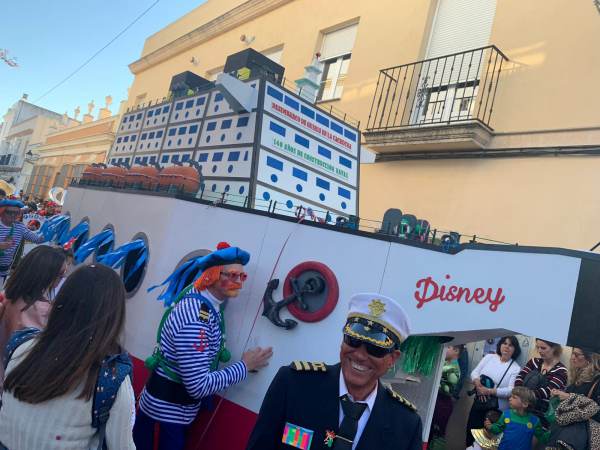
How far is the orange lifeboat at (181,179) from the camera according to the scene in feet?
15.4

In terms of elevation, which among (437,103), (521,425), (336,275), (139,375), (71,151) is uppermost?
(437,103)

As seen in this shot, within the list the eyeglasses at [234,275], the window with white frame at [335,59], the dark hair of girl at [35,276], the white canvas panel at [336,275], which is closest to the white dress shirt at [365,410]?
the white canvas panel at [336,275]

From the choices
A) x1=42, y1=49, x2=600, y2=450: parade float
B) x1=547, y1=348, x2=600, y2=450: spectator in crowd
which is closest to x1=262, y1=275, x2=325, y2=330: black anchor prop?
x1=42, y1=49, x2=600, y2=450: parade float

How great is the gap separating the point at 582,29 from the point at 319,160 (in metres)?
4.18

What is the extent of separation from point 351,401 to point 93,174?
576 cm

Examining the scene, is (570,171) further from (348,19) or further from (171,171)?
(348,19)

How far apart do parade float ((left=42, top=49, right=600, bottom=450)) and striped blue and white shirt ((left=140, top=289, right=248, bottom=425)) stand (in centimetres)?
33

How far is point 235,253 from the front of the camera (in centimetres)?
328

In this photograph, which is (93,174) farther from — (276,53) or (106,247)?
(276,53)

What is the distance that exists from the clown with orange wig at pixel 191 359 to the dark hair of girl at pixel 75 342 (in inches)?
45.5

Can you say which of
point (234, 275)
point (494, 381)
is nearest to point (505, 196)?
point (494, 381)

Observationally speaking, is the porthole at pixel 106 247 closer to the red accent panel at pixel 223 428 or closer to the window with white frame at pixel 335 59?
the red accent panel at pixel 223 428

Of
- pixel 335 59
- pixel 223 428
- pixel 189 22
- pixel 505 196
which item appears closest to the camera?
pixel 223 428

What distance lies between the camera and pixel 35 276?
2.66 meters
